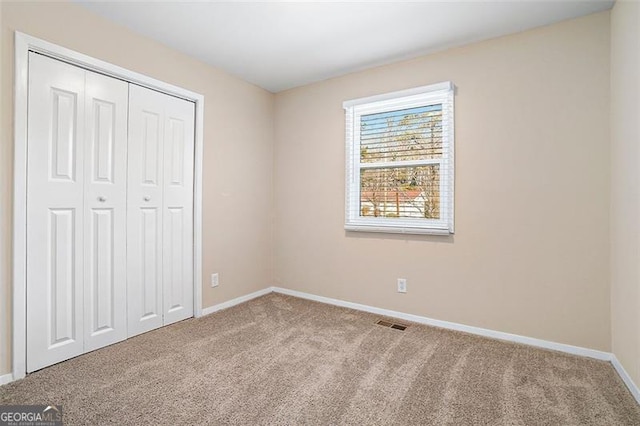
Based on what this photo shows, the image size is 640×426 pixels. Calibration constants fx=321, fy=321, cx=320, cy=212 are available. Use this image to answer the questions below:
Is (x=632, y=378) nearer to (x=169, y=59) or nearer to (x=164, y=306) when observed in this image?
(x=164, y=306)

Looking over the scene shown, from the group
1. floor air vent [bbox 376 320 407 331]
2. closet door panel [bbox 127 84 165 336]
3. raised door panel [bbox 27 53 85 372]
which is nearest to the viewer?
raised door panel [bbox 27 53 85 372]

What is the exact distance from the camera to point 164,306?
9.16 feet

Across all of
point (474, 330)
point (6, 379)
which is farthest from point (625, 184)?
point (6, 379)

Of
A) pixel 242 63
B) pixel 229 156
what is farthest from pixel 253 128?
pixel 242 63

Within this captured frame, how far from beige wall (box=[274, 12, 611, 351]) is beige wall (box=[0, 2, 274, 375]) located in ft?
3.41

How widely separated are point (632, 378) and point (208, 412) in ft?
7.75

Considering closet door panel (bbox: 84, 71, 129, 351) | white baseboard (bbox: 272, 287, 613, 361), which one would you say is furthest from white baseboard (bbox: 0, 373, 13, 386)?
white baseboard (bbox: 272, 287, 613, 361)

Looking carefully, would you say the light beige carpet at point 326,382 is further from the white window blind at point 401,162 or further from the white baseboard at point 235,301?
the white window blind at point 401,162

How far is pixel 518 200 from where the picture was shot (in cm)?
248

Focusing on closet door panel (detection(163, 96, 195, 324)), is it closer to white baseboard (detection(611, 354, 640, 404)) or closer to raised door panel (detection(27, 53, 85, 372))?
raised door panel (detection(27, 53, 85, 372))

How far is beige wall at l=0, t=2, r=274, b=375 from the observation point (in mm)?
1889

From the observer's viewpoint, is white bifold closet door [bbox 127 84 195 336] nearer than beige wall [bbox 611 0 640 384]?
No

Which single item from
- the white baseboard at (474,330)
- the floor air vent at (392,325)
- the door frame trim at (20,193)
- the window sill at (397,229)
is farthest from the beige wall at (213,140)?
the floor air vent at (392,325)

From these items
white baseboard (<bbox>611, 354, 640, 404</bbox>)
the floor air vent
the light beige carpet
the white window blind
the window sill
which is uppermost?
the white window blind
